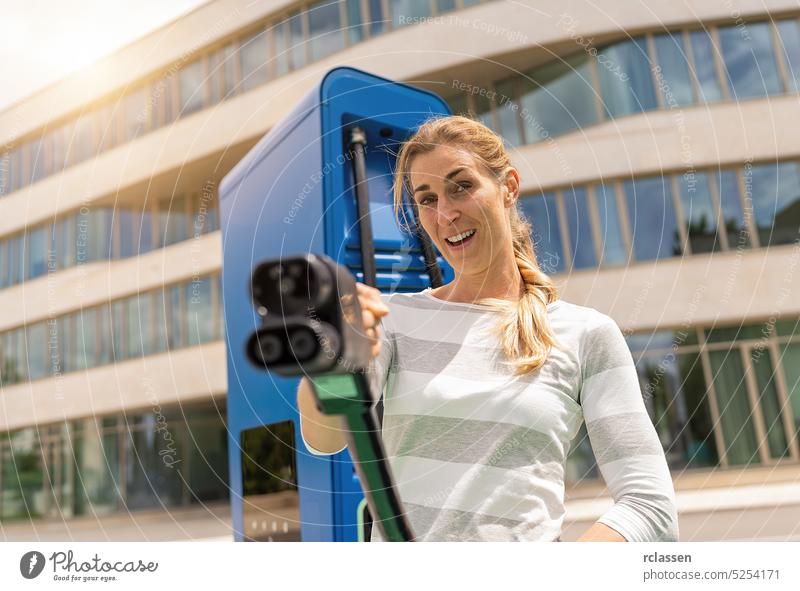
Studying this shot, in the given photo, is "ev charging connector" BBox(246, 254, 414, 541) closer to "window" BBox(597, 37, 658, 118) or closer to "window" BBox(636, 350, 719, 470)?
"window" BBox(597, 37, 658, 118)

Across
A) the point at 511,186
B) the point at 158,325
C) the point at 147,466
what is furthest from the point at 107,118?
the point at 158,325

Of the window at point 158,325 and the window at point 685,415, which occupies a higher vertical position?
the window at point 158,325

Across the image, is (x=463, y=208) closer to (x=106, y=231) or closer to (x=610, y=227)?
(x=106, y=231)

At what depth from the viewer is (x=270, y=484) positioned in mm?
2449

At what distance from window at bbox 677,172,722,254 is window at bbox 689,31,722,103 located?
1.02m

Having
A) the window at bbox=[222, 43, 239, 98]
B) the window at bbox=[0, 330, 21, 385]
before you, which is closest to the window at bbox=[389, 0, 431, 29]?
the window at bbox=[222, 43, 239, 98]

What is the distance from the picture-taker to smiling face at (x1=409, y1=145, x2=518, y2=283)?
1.51 meters

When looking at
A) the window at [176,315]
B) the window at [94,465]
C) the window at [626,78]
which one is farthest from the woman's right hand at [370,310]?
the window at [176,315]

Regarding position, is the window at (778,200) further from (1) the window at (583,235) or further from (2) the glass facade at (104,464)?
(2) the glass facade at (104,464)

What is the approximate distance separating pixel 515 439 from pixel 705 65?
754 cm

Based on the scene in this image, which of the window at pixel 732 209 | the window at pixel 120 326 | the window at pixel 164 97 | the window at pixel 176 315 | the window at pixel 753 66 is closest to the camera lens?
the window at pixel 164 97

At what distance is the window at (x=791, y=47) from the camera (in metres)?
7.83

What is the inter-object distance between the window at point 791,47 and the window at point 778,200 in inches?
42.3
